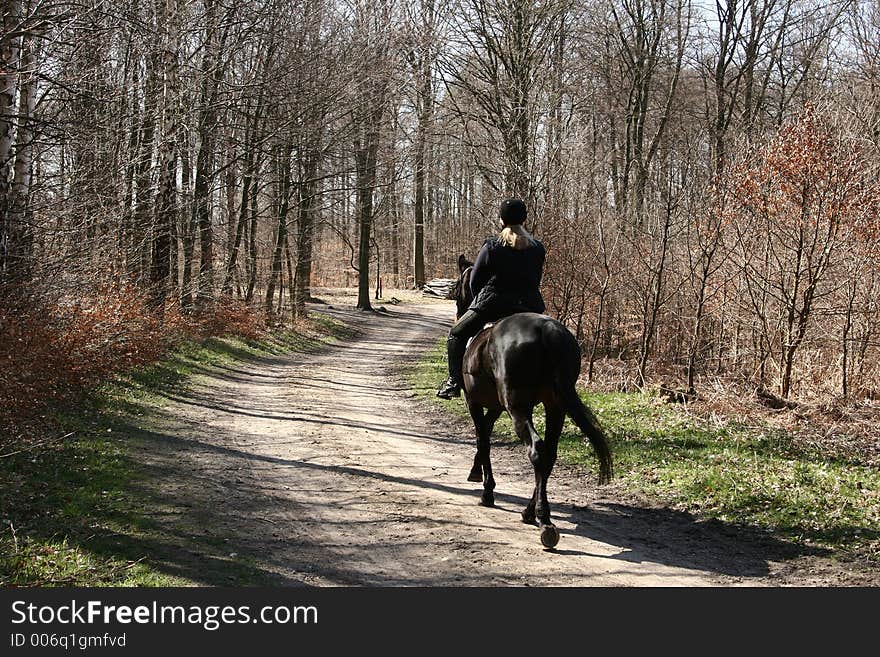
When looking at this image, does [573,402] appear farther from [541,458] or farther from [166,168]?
[166,168]

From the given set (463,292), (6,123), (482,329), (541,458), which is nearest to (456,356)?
(482,329)

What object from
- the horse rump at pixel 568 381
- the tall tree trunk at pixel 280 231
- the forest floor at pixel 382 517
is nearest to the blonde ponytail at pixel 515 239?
the horse rump at pixel 568 381

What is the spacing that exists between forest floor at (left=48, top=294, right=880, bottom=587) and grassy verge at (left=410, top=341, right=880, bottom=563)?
Result: 0.34 m

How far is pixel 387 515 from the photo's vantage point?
7.34 metres

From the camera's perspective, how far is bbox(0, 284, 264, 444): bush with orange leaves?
9727 millimetres

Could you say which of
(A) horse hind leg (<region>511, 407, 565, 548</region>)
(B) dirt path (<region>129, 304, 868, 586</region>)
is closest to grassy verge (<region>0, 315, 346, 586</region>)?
(B) dirt path (<region>129, 304, 868, 586</region>)

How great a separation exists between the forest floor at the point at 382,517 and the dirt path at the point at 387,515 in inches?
0.8

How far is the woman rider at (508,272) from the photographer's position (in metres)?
7.84

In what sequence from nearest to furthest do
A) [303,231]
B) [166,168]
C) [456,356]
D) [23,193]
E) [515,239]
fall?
[515,239], [456,356], [23,193], [166,168], [303,231]

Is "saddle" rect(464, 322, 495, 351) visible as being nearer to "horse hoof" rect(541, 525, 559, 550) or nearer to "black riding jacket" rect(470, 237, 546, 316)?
"black riding jacket" rect(470, 237, 546, 316)

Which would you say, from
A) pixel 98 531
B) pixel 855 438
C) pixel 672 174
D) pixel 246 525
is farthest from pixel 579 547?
pixel 672 174

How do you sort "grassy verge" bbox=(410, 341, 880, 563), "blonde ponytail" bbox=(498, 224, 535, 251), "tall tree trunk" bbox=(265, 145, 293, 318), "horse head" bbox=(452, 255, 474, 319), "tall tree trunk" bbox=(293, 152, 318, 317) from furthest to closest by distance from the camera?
"tall tree trunk" bbox=(293, 152, 318, 317) → "tall tree trunk" bbox=(265, 145, 293, 318) → "horse head" bbox=(452, 255, 474, 319) → "blonde ponytail" bbox=(498, 224, 535, 251) → "grassy verge" bbox=(410, 341, 880, 563)

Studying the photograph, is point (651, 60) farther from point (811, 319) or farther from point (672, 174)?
point (811, 319)

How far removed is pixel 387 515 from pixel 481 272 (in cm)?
273
